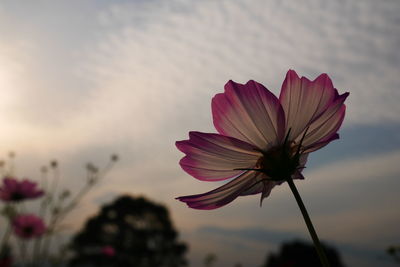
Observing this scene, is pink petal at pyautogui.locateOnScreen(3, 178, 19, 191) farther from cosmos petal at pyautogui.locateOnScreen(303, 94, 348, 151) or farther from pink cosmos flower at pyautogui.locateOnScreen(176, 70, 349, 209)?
cosmos petal at pyautogui.locateOnScreen(303, 94, 348, 151)

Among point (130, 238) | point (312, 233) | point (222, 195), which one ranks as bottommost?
point (312, 233)

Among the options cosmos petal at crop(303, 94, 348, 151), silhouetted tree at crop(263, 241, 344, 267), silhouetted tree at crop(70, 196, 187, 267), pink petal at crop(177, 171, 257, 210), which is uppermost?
silhouetted tree at crop(70, 196, 187, 267)

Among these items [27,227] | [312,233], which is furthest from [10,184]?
[312,233]

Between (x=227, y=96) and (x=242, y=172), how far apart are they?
0.11 m

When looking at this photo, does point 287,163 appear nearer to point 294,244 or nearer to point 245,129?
point 245,129

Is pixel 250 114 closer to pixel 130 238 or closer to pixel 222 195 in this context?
pixel 222 195

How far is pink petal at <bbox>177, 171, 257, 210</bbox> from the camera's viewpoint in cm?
51

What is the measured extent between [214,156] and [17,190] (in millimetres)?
2095

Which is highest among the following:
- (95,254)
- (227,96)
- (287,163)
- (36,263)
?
(95,254)

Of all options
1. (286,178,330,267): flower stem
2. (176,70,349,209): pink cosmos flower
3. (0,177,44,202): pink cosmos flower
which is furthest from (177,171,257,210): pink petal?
(0,177,44,202): pink cosmos flower

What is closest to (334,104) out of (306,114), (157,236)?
(306,114)

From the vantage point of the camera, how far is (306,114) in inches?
20.1

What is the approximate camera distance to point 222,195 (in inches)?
20.9

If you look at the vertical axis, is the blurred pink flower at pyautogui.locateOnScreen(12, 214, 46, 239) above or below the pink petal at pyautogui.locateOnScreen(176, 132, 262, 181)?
above
